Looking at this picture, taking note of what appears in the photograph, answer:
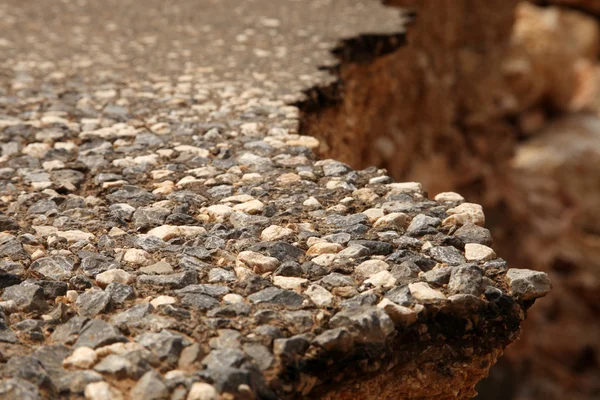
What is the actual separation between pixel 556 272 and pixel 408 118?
341cm

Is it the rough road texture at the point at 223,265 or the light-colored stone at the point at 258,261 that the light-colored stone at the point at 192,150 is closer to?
the rough road texture at the point at 223,265

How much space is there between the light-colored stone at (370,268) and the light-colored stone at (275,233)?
0.29m


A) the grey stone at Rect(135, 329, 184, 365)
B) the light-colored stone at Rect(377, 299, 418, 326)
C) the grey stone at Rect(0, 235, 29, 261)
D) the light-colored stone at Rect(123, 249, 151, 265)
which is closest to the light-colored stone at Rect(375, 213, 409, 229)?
the light-colored stone at Rect(377, 299, 418, 326)

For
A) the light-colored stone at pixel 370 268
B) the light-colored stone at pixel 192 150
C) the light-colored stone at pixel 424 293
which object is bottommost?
the light-colored stone at pixel 192 150

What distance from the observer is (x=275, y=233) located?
2252 mm

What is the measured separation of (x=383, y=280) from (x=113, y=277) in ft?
2.34

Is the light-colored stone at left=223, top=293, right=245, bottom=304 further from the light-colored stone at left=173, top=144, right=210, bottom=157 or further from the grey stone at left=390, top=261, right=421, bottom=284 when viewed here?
the light-colored stone at left=173, top=144, right=210, bottom=157

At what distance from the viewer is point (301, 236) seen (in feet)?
7.34

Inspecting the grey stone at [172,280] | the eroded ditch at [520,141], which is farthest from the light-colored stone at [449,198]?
the eroded ditch at [520,141]

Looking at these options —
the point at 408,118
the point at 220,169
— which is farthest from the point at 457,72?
the point at 220,169

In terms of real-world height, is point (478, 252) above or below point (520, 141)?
above

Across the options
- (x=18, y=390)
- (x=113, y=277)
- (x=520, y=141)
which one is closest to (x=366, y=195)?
(x=113, y=277)

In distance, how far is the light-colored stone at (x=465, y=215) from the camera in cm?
232

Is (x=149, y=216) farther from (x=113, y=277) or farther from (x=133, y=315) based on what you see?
(x=133, y=315)
